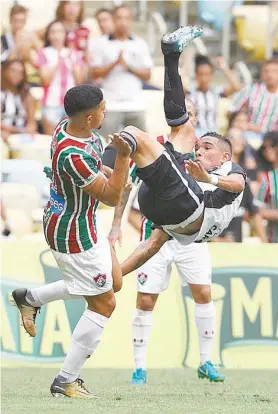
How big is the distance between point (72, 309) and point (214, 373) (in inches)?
76.4

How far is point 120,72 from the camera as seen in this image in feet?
46.8

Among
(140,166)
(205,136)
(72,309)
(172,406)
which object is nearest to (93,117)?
(140,166)

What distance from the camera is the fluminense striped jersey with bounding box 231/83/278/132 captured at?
1455 centimetres

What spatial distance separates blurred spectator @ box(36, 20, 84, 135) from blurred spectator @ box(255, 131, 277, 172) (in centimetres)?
263

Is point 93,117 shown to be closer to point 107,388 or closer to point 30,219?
point 107,388

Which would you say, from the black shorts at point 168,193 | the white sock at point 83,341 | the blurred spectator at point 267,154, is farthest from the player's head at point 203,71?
the white sock at point 83,341

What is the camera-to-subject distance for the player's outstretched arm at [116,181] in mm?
7168

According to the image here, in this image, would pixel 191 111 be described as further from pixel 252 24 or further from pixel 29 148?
pixel 252 24

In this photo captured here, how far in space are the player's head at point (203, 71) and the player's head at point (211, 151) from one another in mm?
6147

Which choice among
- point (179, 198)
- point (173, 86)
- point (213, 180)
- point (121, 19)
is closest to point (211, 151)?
point (173, 86)

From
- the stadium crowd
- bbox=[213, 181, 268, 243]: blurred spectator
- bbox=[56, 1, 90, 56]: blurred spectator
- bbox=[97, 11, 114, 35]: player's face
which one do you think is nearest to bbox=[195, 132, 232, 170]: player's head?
bbox=[213, 181, 268, 243]: blurred spectator

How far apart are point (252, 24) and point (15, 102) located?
480 centimetres

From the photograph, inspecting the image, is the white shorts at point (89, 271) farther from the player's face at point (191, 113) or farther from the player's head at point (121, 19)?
the player's head at point (121, 19)

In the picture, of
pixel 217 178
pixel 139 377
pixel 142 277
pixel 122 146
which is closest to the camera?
pixel 122 146
